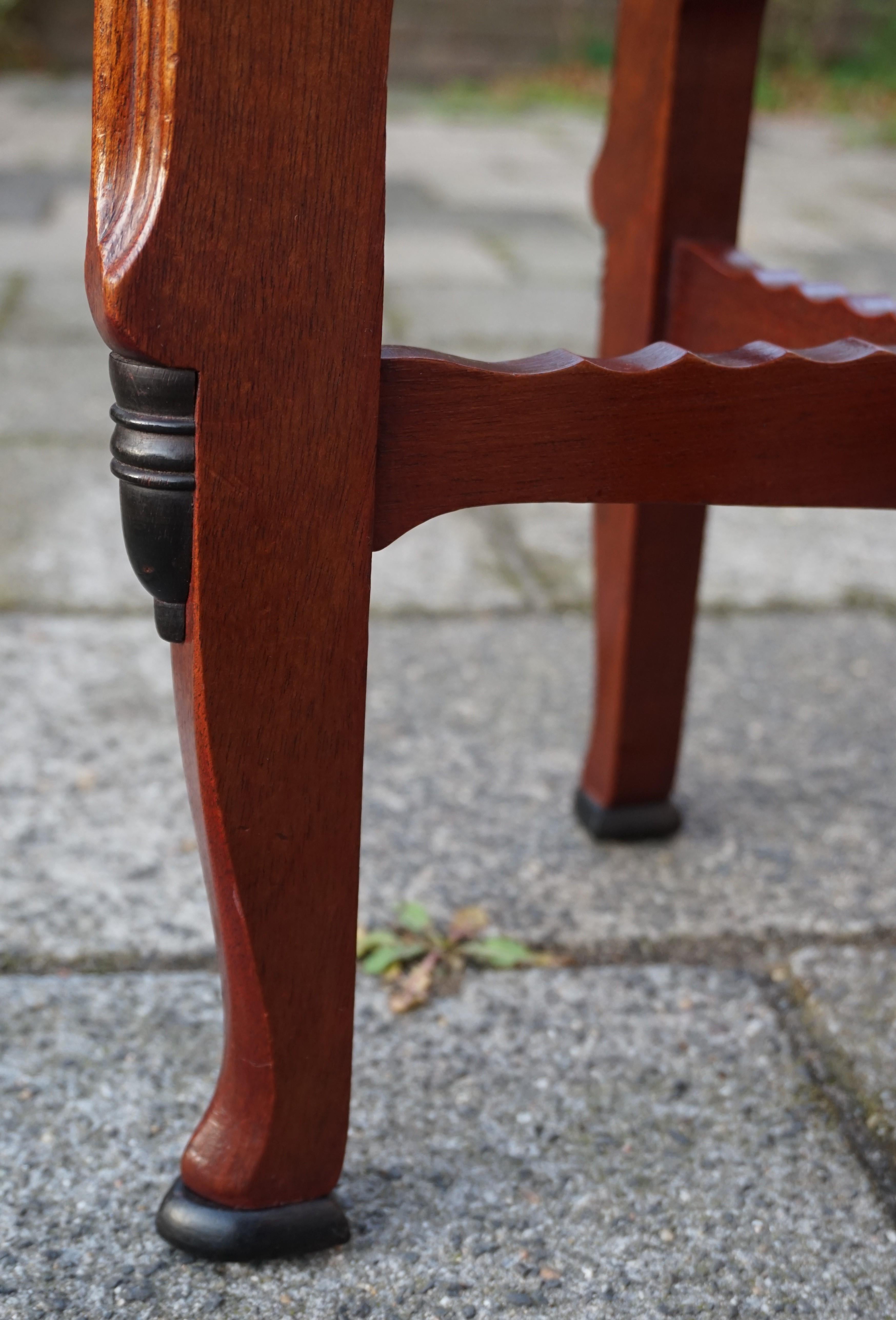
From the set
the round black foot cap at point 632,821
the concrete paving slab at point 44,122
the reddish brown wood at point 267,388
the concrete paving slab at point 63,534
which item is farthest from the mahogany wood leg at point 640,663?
the concrete paving slab at point 44,122

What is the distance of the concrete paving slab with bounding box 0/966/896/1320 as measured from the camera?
73 centimetres

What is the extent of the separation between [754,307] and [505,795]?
1.79 feet

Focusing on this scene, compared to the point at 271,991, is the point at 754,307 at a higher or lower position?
Result: higher

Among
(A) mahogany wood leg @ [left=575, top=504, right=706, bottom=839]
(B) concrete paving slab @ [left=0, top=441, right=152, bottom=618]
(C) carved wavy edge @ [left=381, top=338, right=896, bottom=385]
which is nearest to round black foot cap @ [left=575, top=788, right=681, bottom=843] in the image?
(A) mahogany wood leg @ [left=575, top=504, right=706, bottom=839]

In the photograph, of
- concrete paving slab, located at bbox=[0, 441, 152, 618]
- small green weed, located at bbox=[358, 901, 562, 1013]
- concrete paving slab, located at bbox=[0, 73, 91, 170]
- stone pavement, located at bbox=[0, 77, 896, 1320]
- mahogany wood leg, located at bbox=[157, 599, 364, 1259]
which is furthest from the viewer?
concrete paving slab, located at bbox=[0, 73, 91, 170]

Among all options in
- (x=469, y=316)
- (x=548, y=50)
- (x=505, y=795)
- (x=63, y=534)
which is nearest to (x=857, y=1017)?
(x=505, y=795)

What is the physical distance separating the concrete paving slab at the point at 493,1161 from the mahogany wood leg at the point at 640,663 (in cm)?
20

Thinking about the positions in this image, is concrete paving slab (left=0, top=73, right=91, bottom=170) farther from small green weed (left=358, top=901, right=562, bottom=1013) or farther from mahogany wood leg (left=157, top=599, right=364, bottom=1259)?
mahogany wood leg (left=157, top=599, right=364, bottom=1259)

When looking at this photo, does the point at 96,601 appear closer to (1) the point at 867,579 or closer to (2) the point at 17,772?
(2) the point at 17,772

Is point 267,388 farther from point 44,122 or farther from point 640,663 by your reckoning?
point 44,122

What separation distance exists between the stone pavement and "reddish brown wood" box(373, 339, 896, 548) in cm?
42

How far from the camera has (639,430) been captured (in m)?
0.66

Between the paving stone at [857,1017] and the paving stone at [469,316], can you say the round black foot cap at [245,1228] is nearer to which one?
the paving stone at [857,1017]

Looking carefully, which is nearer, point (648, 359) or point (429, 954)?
point (648, 359)
